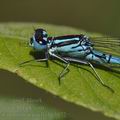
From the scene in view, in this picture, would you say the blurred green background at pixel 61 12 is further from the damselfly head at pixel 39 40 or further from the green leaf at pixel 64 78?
the green leaf at pixel 64 78

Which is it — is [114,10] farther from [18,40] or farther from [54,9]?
[18,40]

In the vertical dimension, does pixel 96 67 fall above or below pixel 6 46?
below

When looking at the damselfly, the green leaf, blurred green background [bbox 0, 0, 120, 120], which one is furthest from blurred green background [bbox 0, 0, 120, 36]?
the green leaf

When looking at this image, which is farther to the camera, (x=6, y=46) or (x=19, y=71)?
(x=6, y=46)

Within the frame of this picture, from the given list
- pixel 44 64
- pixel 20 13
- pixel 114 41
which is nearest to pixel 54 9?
pixel 20 13

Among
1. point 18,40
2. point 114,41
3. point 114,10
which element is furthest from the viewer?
point 114,10

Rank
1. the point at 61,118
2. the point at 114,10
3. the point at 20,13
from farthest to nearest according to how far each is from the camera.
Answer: the point at 20,13, the point at 114,10, the point at 61,118

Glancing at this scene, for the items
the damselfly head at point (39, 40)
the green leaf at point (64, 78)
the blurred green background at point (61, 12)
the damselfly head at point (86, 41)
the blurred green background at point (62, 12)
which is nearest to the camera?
the green leaf at point (64, 78)

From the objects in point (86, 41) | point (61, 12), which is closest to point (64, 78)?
point (86, 41)

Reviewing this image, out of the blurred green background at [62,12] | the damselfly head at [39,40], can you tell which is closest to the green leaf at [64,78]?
the damselfly head at [39,40]
